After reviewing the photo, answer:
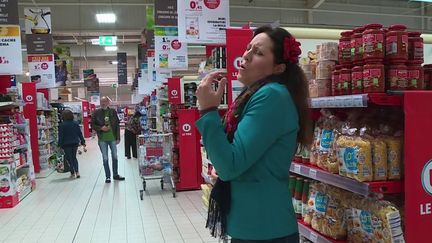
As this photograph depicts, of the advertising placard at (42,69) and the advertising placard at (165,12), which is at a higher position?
the advertising placard at (165,12)

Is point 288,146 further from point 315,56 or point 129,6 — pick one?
point 129,6

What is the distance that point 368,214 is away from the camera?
6.86 ft

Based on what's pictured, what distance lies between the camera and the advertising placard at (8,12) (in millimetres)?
7855

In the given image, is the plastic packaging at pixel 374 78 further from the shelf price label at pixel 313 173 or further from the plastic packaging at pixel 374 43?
the shelf price label at pixel 313 173

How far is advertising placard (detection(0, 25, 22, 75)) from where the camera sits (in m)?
7.79

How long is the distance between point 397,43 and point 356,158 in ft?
2.09

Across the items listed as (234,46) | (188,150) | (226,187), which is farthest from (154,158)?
(226,187)

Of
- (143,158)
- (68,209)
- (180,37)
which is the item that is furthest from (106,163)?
(180,37)

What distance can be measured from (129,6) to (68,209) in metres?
11.8

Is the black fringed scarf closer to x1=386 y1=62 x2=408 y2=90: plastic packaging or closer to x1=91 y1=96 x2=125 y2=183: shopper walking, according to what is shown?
x1=386 y1=62 x2=408 y2=90: plastic packaging

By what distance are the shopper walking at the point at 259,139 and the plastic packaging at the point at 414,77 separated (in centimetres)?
79

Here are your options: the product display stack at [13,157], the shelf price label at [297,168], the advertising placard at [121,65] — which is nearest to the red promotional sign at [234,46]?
the shelf price label at [297,168]

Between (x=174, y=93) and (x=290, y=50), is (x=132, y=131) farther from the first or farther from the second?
(x=290, y=50)

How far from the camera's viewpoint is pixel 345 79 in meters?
2.28
